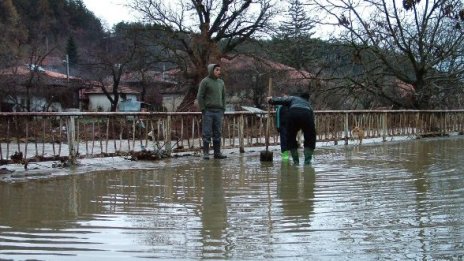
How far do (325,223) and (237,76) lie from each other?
38.1 metres

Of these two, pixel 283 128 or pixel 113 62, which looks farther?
pixel 113 62

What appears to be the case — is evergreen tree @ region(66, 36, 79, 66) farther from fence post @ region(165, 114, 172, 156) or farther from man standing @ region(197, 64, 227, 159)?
man standing @ region(197, 64, 227, 159)

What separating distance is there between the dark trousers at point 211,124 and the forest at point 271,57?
196 centimetres

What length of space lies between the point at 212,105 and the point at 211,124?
1.31 feet

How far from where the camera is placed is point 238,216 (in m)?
4.69

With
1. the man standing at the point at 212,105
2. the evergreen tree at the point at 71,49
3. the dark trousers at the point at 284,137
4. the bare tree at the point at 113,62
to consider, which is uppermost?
the evergreen tree at the point at 71,49

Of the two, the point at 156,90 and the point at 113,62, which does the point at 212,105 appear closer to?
the point at 113,62

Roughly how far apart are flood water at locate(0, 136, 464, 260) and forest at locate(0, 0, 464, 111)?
219 cm

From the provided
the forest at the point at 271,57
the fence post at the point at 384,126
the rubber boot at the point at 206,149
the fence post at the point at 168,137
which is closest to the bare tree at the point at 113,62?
the forest at the point at 271,57

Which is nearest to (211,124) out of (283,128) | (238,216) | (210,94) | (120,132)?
(210,94)

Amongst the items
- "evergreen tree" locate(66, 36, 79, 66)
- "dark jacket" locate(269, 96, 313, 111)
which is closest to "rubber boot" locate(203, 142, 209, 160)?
"dark jacket" locate(269, 96, 313, 111)

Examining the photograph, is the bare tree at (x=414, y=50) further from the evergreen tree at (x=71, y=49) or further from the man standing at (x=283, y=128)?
the evergreen tree at (x=71, y=49)

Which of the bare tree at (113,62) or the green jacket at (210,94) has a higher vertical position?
the bare tree at (113,62)

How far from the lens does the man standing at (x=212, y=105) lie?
34.4ft
